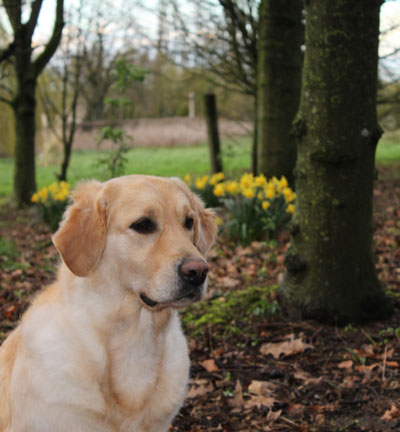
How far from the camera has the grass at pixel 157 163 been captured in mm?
15938

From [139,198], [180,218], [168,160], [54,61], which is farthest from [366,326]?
[168,160]

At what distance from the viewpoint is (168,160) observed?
19297 millimetres

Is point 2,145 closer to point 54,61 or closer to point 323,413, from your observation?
point 54,61

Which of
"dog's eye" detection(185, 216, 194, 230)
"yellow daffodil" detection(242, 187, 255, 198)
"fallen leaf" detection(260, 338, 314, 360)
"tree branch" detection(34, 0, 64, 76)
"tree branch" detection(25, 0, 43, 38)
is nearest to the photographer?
"dog's eye" detection(185, 216, 194, 230)

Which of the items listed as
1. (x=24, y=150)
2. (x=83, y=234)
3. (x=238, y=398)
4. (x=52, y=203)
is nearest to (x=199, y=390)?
(x=238, y=398)

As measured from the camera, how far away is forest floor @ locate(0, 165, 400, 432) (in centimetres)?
327

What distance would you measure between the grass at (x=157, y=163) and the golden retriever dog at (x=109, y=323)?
1152 centimetres

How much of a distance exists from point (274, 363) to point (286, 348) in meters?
0.19

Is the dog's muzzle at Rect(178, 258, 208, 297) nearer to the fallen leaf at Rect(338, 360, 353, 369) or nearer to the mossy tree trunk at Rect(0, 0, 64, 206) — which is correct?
the fallen leaf at Rect(338, 360, 353, 369)

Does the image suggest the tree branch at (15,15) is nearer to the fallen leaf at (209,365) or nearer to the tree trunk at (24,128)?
the tree trunk at (24,128)

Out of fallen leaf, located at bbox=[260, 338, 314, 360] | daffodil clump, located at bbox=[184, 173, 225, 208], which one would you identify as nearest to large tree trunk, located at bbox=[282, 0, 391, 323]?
fallen leaf, located at bbox=[260, 338, 314, 360]

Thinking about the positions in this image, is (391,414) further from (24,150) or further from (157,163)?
(157,163)

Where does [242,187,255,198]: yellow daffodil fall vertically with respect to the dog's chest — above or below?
above

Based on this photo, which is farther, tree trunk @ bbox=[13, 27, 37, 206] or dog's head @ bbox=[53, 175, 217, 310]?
tree trunk @ bbox=[13, 27, 37, 206]
